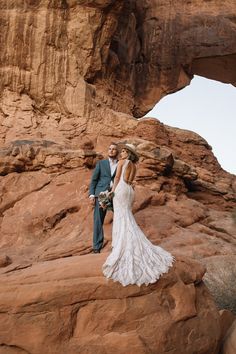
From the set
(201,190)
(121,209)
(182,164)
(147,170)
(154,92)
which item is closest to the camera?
(121,209)

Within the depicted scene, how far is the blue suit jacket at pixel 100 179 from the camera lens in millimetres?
8360

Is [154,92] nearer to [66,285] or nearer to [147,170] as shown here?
[147,170]

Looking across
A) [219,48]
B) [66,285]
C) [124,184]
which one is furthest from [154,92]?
[66,285]

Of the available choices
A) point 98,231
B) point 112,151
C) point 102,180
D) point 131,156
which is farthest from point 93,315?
point 112,151

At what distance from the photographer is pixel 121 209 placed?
7266mm

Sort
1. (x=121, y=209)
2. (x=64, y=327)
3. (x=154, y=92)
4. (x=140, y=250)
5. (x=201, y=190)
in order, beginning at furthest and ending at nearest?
(x=154, y=92) < (x=201, y=190) < (x=121, y=209) < (x=140, y=250) < (x=64, y=327)

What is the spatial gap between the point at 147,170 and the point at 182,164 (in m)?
1.51

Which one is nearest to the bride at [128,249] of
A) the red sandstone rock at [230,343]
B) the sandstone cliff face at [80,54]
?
the red sandstone rock at [230,343]

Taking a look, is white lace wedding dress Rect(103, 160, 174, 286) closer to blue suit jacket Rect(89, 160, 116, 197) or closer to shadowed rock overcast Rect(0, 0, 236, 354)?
shadowed rock overcast Rect(0, 0, 236, 354)

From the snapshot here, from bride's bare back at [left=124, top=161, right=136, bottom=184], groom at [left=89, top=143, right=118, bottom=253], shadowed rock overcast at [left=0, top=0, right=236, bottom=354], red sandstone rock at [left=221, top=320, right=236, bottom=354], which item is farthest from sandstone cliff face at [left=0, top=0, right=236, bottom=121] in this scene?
red sandstone rock at [left=221, top=320, right=236, bottom=354]

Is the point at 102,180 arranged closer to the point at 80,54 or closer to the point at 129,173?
the point at 129,173

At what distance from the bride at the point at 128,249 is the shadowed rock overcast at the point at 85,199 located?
155mm

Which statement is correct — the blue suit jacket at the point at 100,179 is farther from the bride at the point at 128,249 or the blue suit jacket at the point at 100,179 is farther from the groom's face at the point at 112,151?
the bride at the point at 128,249

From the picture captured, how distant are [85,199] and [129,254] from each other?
17.5 feet
